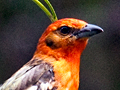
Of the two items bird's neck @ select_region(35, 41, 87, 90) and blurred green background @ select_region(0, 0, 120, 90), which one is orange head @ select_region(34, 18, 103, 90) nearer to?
bird's neck @ select_region(35, 41, 87, 90)

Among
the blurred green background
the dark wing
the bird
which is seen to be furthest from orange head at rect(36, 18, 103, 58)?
the blurred green background

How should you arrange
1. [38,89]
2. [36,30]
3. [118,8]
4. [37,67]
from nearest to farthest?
[38,89] → [37,67] → [36,30] → [118,8]

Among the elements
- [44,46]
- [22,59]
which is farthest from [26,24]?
[44,46]

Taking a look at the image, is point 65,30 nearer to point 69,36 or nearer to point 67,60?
point 69,36

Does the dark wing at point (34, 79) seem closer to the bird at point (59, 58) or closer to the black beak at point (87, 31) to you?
the bird at point (59, 58)

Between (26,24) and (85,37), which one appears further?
(26,24)

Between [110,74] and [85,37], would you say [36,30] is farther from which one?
[85,37]

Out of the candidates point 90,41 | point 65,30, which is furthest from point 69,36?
point 90,41
